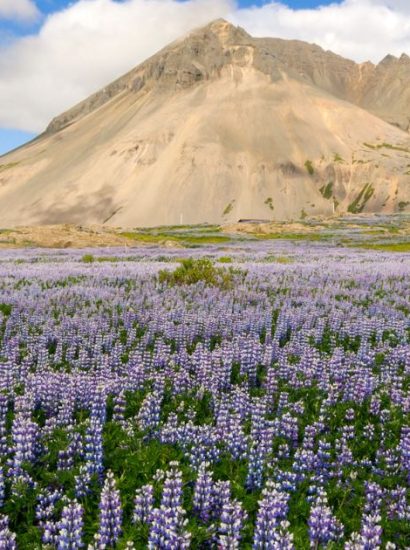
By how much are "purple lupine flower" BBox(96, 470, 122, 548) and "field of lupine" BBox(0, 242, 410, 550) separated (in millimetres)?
13

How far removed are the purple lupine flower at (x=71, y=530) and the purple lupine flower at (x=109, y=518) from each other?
0.54ft

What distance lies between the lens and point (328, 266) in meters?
20.9

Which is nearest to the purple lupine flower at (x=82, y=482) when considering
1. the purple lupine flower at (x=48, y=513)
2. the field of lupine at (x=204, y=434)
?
the field of lupine at (x=204, y=434)

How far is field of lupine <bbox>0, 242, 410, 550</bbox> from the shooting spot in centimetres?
404

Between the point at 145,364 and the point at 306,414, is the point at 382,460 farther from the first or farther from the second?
the point at 145,364

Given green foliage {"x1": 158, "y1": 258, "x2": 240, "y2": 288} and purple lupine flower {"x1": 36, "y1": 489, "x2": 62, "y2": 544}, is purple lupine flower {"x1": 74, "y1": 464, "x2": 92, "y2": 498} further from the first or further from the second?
green foliage {"x1": 158, "y1": 258, "x2": 240, "y2": 288}

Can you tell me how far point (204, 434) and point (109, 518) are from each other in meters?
1.73

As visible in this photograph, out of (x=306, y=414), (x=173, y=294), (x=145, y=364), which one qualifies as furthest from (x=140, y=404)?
(x=173, y=294)

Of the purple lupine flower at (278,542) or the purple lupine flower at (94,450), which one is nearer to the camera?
the purple lupine flower at (278,542)

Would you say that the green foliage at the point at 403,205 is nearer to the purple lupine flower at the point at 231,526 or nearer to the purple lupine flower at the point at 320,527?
the purple lupine flower at the point at 320,527

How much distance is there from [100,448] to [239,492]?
1.50 metres

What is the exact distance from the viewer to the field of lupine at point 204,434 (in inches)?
159

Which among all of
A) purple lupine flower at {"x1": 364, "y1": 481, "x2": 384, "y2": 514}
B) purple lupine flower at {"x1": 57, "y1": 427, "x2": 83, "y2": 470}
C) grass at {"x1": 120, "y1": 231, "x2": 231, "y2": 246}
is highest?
grass at {"x1": 120, "y1": 231, "x2": 231, "y2": 246}

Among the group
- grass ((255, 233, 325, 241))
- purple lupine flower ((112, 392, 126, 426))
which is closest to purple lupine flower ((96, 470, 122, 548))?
purple lupine flower ((112, 392, 126, 426))
